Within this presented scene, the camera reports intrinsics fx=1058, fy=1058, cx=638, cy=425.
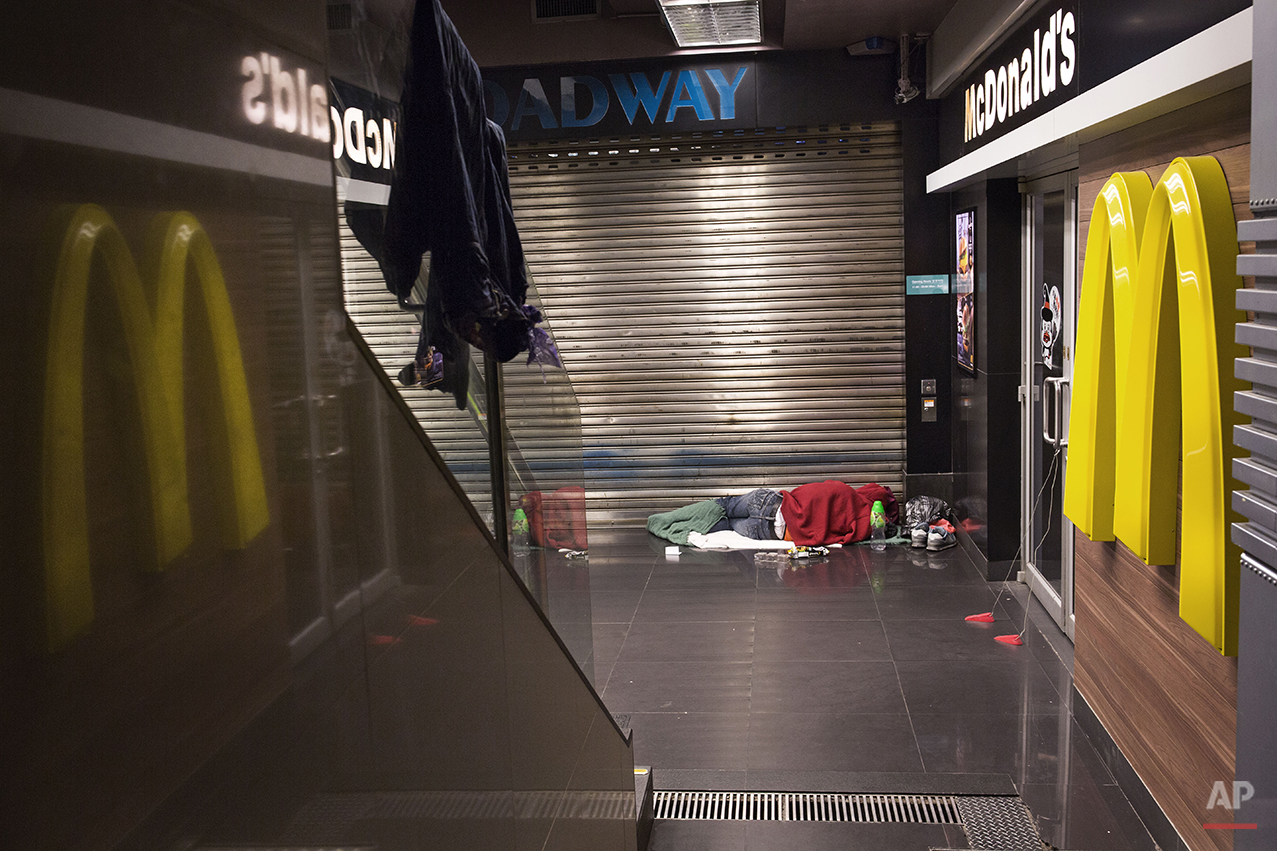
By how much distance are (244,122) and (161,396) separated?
427mm

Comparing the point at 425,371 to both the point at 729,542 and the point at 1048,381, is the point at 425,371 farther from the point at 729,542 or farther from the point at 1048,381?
the point at 729,542

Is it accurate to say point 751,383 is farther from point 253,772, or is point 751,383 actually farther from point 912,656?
point 253,772

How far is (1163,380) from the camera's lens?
11.8ft

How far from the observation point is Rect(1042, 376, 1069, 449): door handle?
19.8 ft

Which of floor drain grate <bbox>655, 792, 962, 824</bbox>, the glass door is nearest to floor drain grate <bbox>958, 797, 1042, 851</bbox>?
floor drain grate <bbox>655, 792, 962, 824</bbox>

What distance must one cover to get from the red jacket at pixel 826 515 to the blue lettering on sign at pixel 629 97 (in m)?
3.14

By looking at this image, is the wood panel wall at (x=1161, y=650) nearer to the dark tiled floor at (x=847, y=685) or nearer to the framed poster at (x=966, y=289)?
the dark tiled floor at (x=847, y=685)

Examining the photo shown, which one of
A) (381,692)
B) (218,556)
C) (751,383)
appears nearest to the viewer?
(218,556)

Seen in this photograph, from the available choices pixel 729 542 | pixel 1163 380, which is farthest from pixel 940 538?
pixel 1163 380

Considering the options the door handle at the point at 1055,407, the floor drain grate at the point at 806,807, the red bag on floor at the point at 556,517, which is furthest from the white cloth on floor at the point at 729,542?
the red bag on floor at the point at 556,517

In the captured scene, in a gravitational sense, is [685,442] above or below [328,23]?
below

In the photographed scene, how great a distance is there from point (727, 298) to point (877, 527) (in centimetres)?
231

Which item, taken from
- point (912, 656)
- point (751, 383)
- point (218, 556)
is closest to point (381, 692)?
point (218, 556)

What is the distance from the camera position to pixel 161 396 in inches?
47.9
